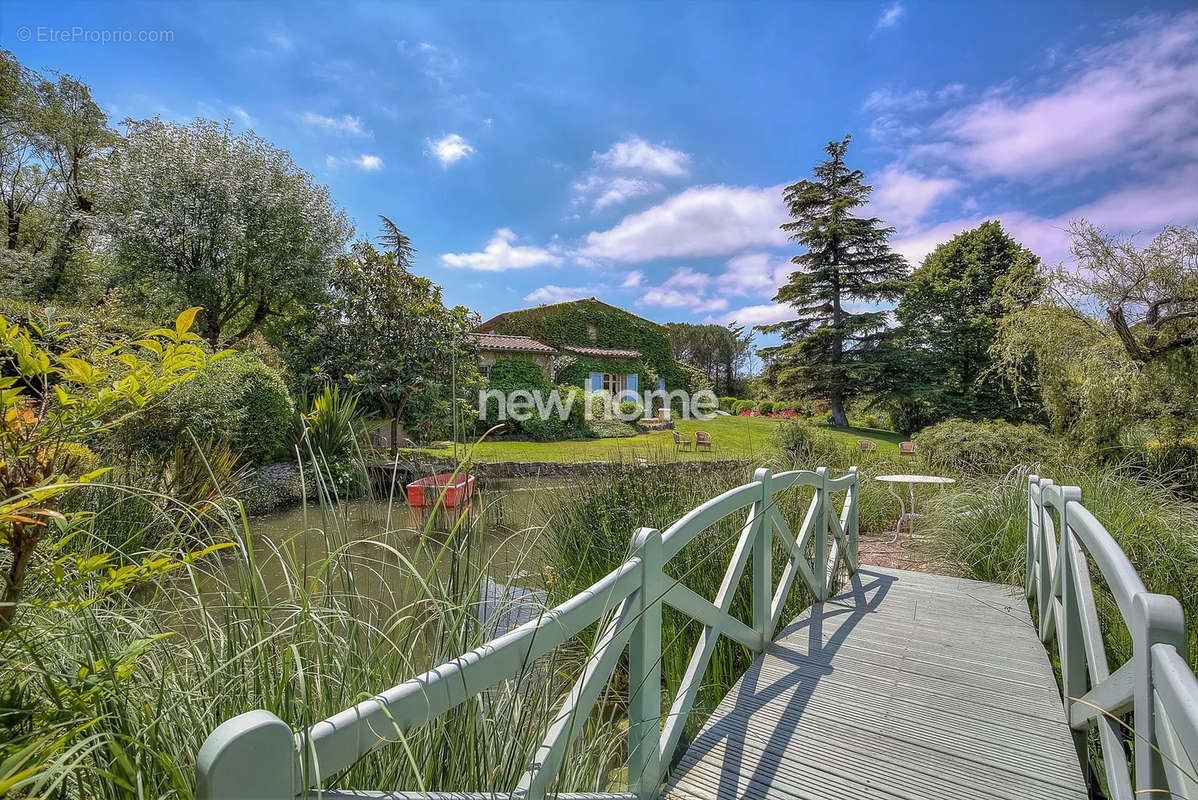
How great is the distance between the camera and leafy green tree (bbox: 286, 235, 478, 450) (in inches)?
469

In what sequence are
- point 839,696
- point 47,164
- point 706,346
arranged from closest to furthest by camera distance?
point 839,696
point 47,164
point 706,346

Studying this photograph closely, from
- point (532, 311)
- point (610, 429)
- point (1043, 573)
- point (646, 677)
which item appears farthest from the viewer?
point (532, 311)

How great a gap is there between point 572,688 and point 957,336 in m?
24.5

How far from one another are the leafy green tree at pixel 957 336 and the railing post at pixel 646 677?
22136 mm

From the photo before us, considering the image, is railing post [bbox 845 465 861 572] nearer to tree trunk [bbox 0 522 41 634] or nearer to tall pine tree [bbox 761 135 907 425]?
tree trunk [bbox 0 522 41 634]

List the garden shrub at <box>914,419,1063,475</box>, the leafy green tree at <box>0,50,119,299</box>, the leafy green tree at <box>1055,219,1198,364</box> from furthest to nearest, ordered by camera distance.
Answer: the leafy green tree at <box>0,50,119,299</box>
the garden shrub at <box>914,419,1063,475</box>
the leafy green tree at <box>1055,219,1198,364</box>

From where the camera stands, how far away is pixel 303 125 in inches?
265

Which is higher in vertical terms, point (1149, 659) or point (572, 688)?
point (1149, 659)

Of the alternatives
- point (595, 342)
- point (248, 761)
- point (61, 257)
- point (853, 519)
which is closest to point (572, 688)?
point (248, 761)

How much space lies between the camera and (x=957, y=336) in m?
20.7

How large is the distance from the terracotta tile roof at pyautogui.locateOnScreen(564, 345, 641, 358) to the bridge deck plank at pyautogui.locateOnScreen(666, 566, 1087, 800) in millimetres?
20783

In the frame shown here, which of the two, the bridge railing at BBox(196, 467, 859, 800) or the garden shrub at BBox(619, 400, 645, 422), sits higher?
the garden shrub at BBox(619, 400, 645, 422)

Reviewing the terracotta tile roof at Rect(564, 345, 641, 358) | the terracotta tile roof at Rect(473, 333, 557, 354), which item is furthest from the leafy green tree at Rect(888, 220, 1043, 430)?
the terracotta tile roof at Rect(473, 333, 557, 354)

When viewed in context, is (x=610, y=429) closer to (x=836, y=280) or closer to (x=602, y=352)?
(x=602, y=352)
